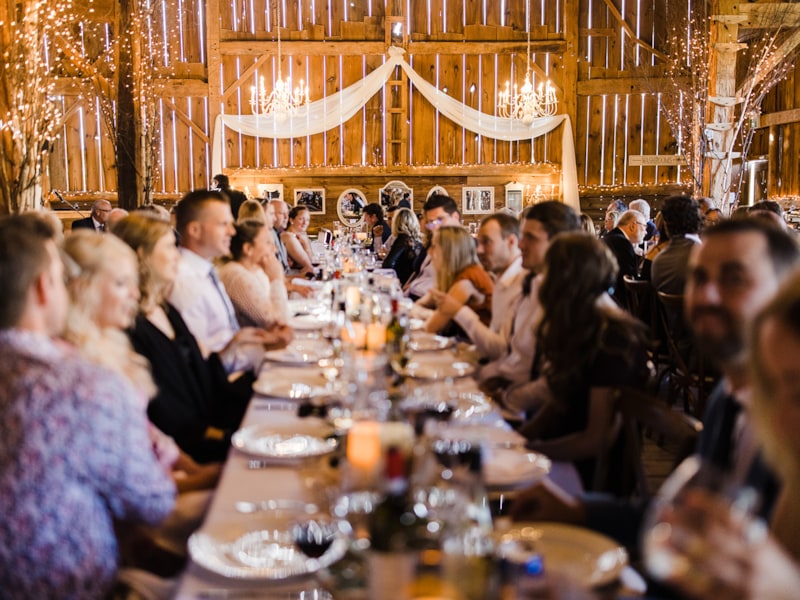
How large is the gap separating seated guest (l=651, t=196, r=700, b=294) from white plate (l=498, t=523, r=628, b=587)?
12.5 ft

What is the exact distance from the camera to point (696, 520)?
0.94 metres

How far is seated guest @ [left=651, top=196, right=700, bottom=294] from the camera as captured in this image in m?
5.38

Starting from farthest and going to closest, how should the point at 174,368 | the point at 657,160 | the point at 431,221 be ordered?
the point at 657,160 < the point at 431,221 < the point at 174,368

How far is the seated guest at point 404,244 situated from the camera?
330 inches

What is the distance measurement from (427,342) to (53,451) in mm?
2672

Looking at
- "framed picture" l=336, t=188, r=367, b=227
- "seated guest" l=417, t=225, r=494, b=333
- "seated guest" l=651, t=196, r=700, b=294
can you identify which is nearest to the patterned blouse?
"seated guest" l=417, t=225, r=494, b=333

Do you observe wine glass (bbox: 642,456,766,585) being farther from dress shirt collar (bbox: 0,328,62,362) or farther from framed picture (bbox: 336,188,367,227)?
framed picture (bbox: 336,188,367,227)

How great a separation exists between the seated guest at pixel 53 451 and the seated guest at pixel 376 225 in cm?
921

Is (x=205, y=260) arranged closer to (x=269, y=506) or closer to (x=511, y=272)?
(x=511, y=272)

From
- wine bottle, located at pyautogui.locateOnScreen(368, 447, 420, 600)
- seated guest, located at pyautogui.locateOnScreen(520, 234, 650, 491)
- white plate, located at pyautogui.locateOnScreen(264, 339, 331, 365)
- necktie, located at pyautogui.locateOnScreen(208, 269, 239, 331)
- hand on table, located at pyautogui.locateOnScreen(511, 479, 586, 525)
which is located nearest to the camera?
wine bottle, located at pyautogui.locateOnScreen(368, 447, 420, 600)

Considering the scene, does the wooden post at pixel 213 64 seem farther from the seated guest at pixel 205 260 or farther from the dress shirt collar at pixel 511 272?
the dress shirt collar at pixel 511 272

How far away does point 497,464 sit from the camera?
2.24m

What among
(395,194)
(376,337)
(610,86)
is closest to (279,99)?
(395,194)

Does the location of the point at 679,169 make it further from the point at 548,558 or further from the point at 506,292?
the point at 548,558
